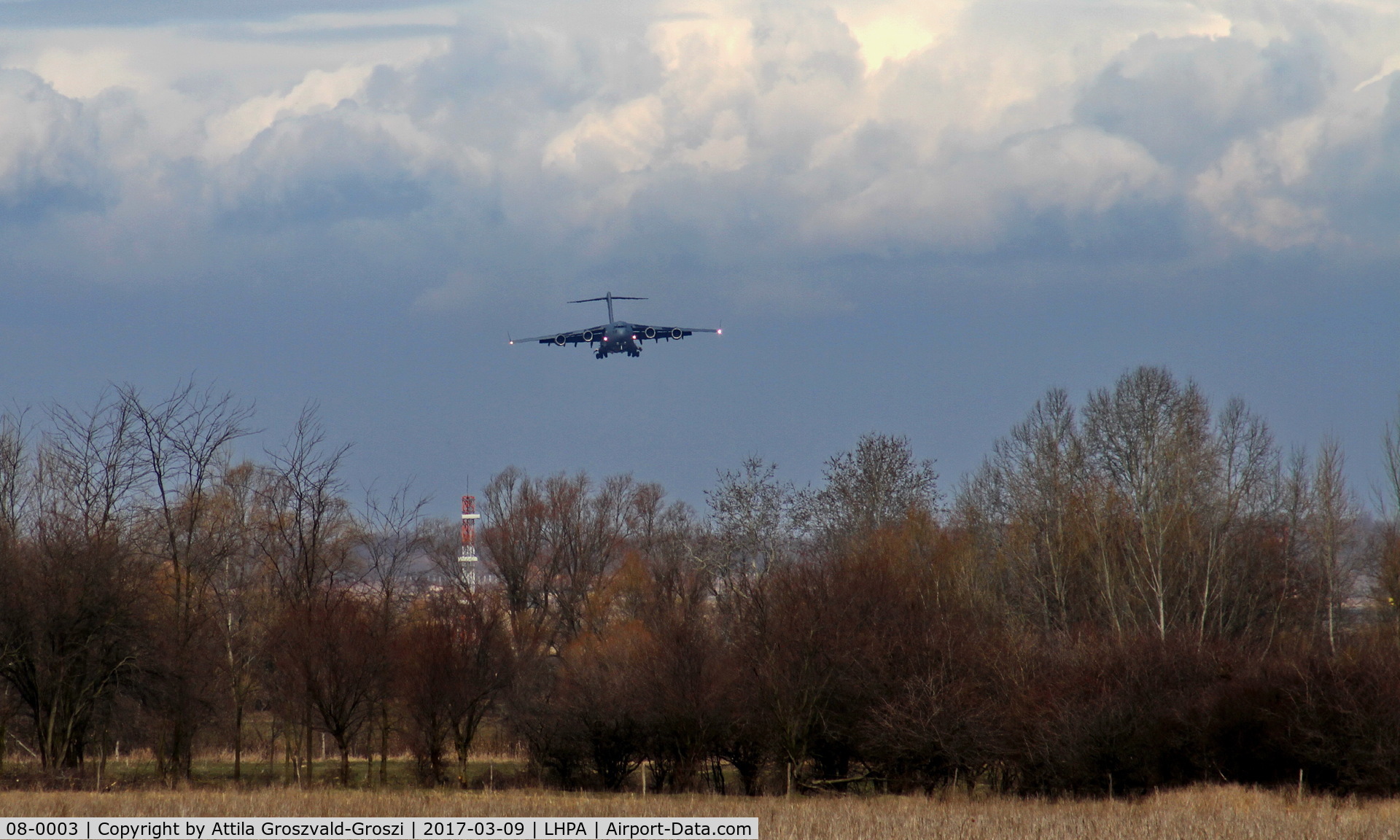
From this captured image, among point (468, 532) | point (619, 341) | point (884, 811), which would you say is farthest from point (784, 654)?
point (468, 532)

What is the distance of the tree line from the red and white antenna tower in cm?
2477

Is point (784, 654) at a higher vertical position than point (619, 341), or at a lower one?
lower

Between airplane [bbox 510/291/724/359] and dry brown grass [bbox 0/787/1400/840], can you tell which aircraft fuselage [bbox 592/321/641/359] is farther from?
dry brown grass [bbox 0/787/1400/840]

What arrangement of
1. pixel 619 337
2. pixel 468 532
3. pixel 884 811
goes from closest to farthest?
pixel 884 811
pixel 619 337
pixel 468 532

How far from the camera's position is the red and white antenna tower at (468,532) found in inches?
3365

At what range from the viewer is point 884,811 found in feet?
91.5

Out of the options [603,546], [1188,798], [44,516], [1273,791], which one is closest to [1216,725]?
[1273,791]

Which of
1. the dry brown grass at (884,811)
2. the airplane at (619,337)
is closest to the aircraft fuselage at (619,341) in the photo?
the airplane at (619,337)

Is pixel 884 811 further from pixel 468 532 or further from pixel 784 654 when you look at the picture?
pixel 468 532

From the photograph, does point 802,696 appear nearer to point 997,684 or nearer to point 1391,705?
point 997,684

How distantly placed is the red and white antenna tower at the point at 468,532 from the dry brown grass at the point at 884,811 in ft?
128

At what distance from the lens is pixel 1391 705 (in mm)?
30922

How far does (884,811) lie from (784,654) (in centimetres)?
1009

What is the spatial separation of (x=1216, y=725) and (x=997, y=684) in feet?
19.9
